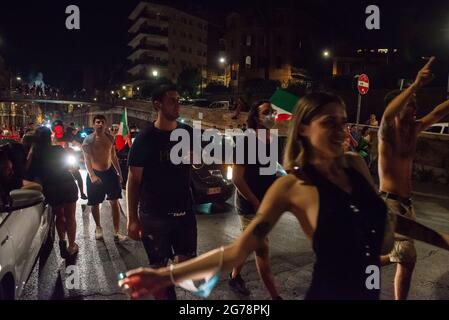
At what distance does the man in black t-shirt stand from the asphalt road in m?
0.95

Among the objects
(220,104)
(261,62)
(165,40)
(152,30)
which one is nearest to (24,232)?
(220,104)

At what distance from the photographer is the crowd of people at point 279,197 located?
1860 millimetres

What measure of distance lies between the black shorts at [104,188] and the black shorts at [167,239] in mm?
3117

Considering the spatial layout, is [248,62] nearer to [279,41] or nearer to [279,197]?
[279,41]

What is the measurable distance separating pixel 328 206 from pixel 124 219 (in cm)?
621

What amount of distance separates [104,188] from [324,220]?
203 inches

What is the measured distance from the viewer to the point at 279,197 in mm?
1943

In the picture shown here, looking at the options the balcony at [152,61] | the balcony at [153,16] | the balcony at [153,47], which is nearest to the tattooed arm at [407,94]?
the balcony at [152,61]

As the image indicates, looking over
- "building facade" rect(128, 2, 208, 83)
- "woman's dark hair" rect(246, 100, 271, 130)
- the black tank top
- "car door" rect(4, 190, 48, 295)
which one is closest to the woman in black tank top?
the black tank top

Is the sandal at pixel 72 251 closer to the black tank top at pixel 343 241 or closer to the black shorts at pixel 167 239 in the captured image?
the black shorts at pixel 167 239

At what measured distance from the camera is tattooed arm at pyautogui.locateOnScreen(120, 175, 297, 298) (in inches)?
70.1

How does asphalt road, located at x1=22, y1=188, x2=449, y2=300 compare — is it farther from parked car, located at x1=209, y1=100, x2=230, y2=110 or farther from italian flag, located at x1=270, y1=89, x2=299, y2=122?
parked car, located at x1=209, y1=100, x2=230, y2=110
